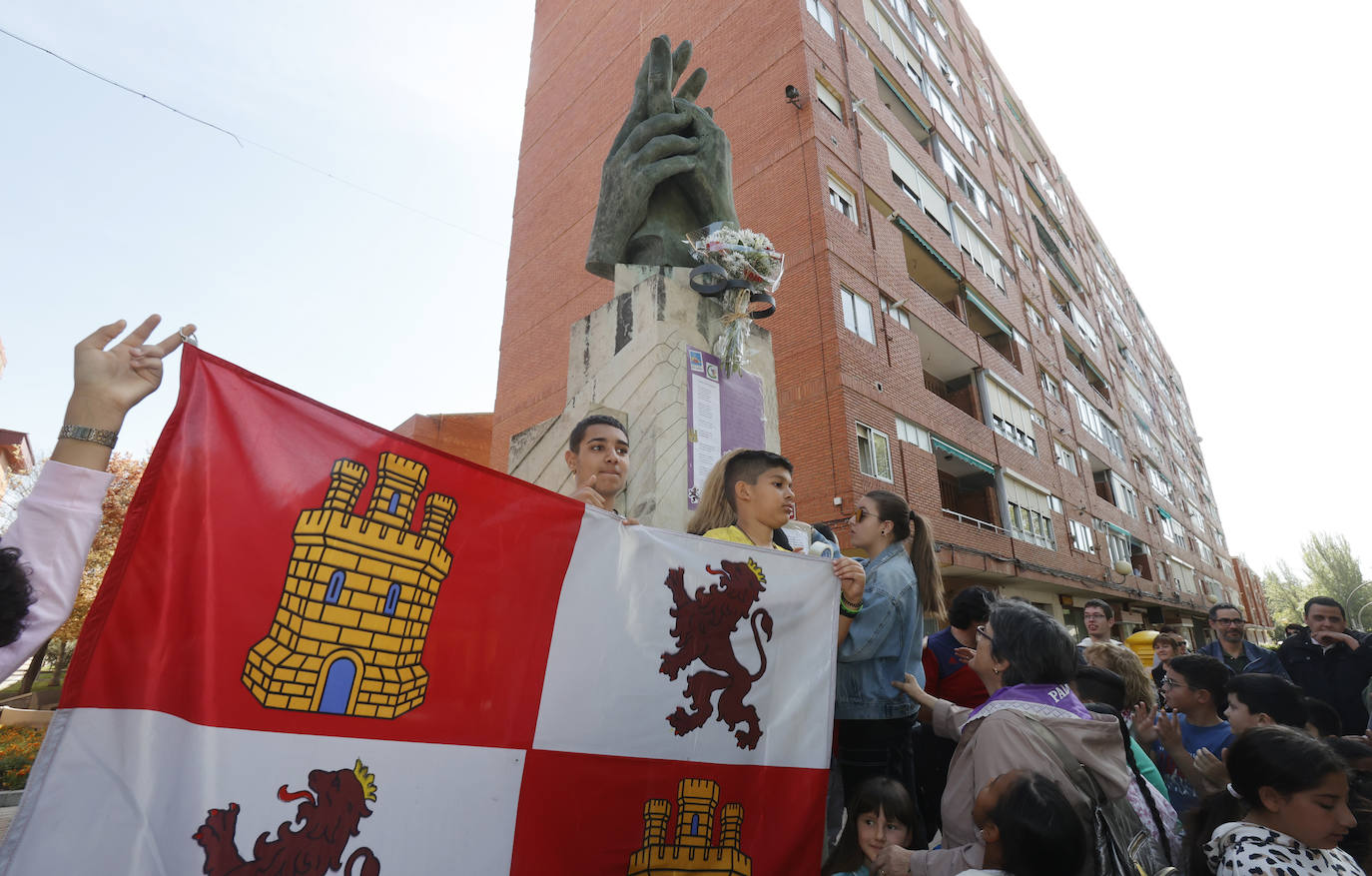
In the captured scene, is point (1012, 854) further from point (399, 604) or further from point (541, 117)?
point (541, 117)

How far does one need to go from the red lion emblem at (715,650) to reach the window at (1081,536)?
23.0 metres

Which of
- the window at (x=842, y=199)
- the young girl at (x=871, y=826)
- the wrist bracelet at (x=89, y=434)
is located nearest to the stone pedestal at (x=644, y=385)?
the young girl at (x=871, y=826)

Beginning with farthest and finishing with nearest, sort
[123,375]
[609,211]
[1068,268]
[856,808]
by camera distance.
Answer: [1068,268]
[609,211]
[856,808]
[123,375]

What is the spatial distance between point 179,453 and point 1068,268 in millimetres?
36518

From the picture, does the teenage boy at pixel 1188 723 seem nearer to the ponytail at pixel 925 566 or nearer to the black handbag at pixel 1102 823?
the ponytail at pixel 925 566

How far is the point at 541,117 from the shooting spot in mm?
23438

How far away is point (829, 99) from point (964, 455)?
355 inches

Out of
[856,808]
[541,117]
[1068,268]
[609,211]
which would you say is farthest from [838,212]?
[1068,268]

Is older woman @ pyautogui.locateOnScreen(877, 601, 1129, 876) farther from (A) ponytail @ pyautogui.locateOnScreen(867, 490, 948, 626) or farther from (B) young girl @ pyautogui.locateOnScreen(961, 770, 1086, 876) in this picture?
(A) ponytail @ pyautogui.locateOnScreen(867, 490, 948, 626)

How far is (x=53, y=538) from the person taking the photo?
1.51m

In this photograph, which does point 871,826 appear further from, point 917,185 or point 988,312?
point 988,312

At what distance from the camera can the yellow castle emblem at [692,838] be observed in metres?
2.33

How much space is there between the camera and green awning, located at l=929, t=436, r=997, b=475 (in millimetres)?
16797

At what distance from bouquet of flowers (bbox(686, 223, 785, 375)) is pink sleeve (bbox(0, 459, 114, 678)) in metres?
4.13
